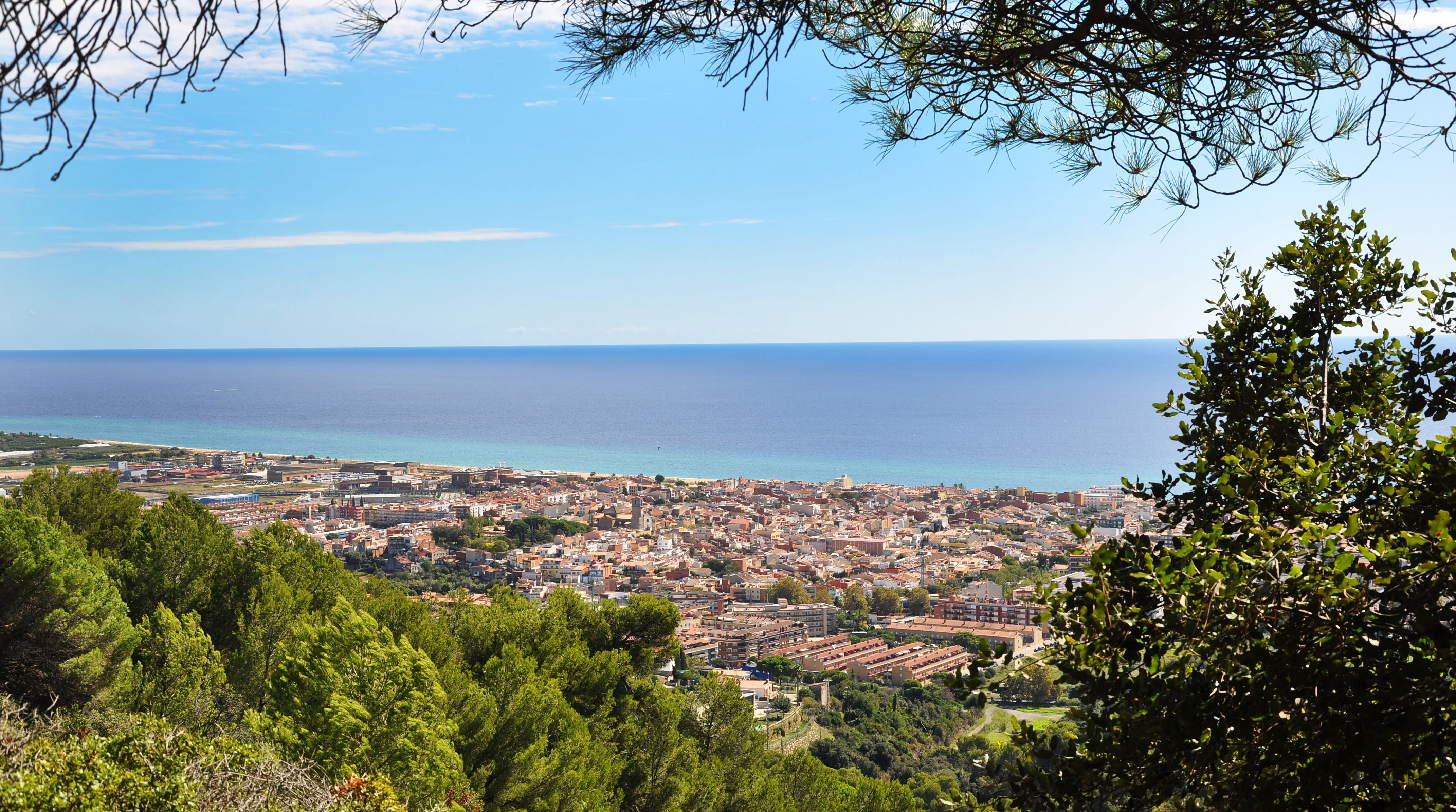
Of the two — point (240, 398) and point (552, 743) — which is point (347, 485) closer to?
point (552, 743)

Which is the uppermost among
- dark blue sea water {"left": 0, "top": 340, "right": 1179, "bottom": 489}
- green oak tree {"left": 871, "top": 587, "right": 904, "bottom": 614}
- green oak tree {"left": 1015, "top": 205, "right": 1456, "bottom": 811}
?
green oak tree {"left": 1015, "top": 205, "right": 1456, "bottom": 811}

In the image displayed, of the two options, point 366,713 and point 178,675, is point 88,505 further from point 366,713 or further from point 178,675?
point 366,713

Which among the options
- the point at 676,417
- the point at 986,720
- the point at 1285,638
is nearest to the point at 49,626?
the point at 1285,638

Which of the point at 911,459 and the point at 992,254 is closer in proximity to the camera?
the point at 992,254

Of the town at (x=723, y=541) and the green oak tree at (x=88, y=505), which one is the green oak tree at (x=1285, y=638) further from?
the green oak tree at (x=88, y=505)

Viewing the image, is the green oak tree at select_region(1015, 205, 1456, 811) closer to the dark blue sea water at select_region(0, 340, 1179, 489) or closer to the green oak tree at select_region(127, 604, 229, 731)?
the green oak tree at select_region(127, 604, 229, 731)

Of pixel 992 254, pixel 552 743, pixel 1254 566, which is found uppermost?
pixel 992 254

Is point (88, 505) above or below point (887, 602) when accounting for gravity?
above

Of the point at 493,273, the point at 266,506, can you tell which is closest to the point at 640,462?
the point at 266,506

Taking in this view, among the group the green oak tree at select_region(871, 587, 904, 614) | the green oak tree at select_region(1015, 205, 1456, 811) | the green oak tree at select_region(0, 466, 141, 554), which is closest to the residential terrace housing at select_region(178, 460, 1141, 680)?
the green oak tree at select_region(871, 587, 904, 614)
